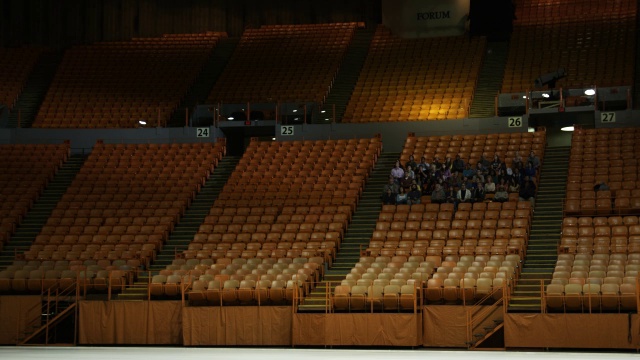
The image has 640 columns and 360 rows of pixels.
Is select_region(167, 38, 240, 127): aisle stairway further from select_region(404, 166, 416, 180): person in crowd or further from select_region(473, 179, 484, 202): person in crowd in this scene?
select_region(473, 179, 484, 202): person in crowd

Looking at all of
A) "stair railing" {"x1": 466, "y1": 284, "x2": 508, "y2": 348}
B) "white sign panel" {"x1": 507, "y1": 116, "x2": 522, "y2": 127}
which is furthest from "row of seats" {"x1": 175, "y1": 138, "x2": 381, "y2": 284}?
"stair railing" {"x1": 466, "y1": 284, "x2": 508, "y2": 348}

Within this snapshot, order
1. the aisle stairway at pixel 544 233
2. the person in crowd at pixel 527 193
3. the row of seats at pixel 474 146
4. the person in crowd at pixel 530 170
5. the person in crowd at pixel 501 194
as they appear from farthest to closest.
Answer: the row of seats at pixel 474 146 → the person in crowd at pixel 530 170 → the person in crowd at pixel 527 193 → the person in crowd at pixel 501 194 → the aisle stairway at pixel 544 233

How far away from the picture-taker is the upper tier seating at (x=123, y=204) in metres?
21.7

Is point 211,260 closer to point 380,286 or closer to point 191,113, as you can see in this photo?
point 380,286

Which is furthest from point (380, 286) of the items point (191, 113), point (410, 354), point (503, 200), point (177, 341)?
point (191, 113)

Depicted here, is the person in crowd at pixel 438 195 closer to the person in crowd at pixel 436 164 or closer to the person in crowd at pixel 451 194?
the person in crowd at pixel 451 194

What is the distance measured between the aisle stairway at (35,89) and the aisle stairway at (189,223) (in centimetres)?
731

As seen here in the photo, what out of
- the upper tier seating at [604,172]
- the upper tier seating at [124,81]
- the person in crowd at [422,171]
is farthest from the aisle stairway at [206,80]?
the upper tier seating at [604,172]

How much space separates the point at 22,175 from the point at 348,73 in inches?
457

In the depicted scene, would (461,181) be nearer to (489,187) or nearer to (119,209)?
(489,187)

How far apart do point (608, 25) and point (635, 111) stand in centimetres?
677

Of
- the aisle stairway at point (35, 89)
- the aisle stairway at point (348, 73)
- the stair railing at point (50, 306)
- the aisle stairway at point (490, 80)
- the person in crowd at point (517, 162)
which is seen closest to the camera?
the stair railing at point (50, 306)

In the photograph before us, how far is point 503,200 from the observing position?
73.5 ft

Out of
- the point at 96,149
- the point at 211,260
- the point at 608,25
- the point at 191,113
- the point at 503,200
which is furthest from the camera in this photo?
the point at 608,25
